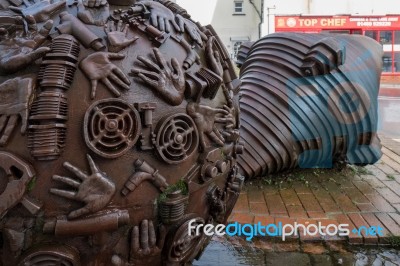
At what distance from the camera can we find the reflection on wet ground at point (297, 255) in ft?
9.42

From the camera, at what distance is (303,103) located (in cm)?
411

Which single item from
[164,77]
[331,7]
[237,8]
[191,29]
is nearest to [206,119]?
[164,77]

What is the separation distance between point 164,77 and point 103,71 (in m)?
0.24

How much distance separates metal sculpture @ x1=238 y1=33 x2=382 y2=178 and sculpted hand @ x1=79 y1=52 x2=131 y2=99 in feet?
8.56

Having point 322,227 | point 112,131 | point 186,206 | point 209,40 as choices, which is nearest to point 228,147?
point 186,206

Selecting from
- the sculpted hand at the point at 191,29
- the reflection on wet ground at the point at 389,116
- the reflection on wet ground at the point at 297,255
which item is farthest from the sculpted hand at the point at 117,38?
the reflection on wet ground at the point at 389,116

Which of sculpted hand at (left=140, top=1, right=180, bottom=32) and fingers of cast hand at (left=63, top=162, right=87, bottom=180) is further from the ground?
sculpted hand at (left=140, top=1, right=180, bottom=32)

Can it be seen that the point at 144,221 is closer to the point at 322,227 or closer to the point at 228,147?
the point at 228,147

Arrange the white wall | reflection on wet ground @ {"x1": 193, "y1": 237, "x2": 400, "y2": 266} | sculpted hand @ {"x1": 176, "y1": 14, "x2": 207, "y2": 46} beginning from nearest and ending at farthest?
sculpted hand @ {"x1": 176, "y1": 14, "x2": 207, "y2": 46} → reflection on wet ground @ {"x1": 193, "y1": 237, "x2": 400, "y2": 266} → the white wall

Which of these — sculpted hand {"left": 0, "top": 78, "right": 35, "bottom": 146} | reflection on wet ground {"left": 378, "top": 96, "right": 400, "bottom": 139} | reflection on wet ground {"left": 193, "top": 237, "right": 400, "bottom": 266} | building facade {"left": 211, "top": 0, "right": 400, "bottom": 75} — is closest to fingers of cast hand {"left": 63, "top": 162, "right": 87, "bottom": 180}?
sculpted hand {"left": 0, "top": 78, "right": 35, "bottom": 146}

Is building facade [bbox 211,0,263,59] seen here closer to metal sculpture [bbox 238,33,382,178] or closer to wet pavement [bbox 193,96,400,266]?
wet pavement [bbox 193,96,400,266]

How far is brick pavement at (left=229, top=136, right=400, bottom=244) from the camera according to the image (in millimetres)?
3426

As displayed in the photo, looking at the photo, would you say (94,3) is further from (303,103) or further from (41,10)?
(303,103)

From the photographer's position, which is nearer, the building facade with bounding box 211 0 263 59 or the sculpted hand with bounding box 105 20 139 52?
the sculpted hand with bounding box 105 20 139 52
